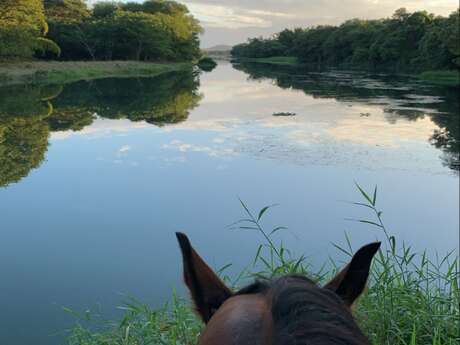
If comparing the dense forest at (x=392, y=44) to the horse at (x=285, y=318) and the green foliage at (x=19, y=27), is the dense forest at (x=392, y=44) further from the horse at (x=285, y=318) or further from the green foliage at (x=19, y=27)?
the horse at (x=285, y=318)

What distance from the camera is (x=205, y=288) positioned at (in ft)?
4.01

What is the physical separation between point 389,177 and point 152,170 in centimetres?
529

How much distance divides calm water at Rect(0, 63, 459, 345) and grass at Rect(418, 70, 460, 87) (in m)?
20.4

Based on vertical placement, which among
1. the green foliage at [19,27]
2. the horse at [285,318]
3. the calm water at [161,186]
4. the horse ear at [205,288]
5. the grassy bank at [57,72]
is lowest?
the calm water at [161,186]

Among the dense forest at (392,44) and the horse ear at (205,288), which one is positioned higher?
the dense forest at (392,44)

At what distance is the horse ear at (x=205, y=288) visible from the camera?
3.97ft

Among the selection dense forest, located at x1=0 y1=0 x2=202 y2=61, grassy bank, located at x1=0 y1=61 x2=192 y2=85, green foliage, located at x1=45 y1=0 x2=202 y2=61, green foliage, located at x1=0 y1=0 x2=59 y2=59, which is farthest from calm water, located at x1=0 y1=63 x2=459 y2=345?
green foliage, located at x1=45 y1=0 x2=202 y2=61

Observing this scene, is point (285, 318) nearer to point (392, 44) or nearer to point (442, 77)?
point (442, 77)

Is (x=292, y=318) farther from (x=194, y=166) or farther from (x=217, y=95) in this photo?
(x=217, y=95)

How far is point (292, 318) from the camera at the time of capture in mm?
741

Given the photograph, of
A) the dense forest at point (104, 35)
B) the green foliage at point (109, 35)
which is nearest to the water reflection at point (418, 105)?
the dense forest at point (104, 35)

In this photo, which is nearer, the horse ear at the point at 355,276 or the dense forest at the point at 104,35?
the horse ear at the point at 355,276

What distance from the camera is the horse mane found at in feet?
2.30

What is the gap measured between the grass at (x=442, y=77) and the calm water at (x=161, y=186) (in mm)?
20407
